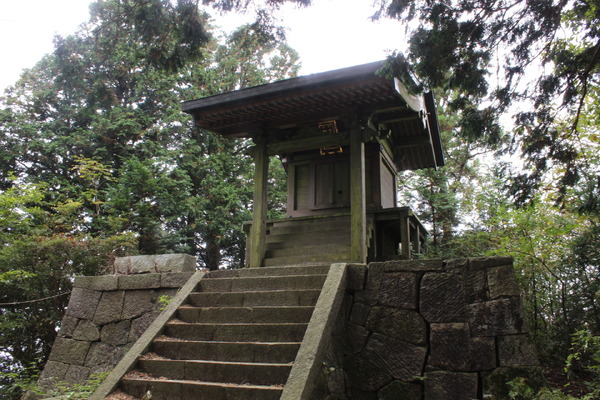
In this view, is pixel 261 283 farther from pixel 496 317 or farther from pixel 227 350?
pixel 496 317

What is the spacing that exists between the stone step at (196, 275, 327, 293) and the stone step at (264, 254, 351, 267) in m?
1.60

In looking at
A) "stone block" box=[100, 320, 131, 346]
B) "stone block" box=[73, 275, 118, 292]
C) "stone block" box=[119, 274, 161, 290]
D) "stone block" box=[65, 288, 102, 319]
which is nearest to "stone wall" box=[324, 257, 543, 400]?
"stone block" box=[119, 274, 161, 290]

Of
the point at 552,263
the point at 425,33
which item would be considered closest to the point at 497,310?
the point at 552,263

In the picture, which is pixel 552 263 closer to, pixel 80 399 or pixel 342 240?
pixel 342 240

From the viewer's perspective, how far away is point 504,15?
18.5 ft

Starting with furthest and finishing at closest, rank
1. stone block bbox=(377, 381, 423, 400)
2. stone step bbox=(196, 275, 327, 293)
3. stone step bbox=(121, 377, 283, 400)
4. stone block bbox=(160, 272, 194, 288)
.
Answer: stone block bbox=(160, 272, 194, 288)
stone step bbox=(196, 275, 327, 293)
stone block bbox=(377, 381, 423, 400)
stone step bbox=(121, 377, 283, 400)

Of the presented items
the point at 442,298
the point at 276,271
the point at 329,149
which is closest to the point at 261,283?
the point at 276,271

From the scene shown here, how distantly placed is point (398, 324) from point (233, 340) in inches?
73.0

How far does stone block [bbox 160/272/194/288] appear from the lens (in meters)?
6.69

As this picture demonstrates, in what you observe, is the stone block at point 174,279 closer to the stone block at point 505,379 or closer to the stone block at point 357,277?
the stone block at point 357,277

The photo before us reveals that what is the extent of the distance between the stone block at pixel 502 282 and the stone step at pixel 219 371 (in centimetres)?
223

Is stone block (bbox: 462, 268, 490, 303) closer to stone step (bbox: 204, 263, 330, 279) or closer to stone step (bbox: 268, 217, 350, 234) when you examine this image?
stone step (bbox: 204, 263, 330, 279)

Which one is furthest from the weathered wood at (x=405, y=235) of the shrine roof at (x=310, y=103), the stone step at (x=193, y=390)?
the stone step at (x=193, y=390)

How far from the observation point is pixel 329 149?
8445 mm
